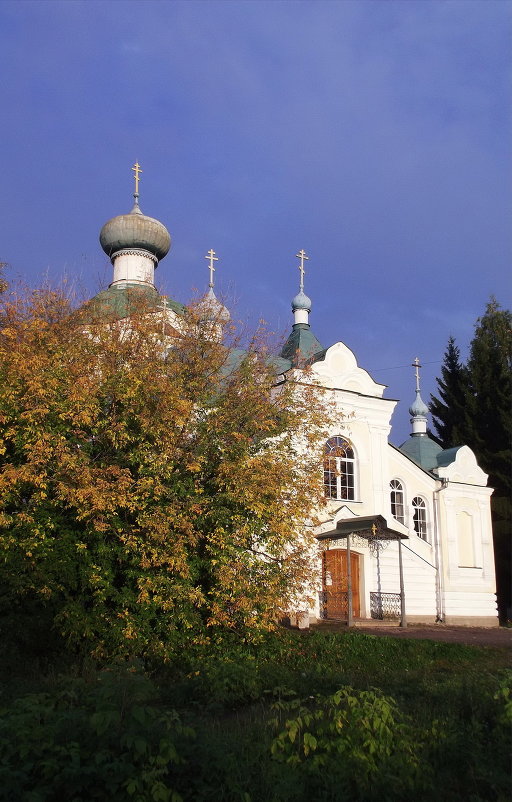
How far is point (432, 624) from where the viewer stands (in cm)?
2012

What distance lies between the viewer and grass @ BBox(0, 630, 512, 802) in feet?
12.9

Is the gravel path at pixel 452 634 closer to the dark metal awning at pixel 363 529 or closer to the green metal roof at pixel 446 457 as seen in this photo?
the dark metal awning at pixel 363 529

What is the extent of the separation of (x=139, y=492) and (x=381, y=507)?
1190 cm

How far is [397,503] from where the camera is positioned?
21844 millimetres

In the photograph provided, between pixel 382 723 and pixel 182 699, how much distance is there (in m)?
2.77

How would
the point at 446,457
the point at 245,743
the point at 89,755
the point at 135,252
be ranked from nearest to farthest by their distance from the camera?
the point at 89,755, the point at 245,743, the point at 135,252, the point at 446,457

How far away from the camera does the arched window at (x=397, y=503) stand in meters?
21.8

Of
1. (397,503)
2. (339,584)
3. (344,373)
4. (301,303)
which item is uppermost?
(301,303)

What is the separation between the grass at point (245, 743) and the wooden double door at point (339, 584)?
1088cm

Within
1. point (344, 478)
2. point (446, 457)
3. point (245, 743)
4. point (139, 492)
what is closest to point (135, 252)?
point (344, 478)

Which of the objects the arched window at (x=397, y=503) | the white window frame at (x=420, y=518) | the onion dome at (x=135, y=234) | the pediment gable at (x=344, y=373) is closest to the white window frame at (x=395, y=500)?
the arched window at (x=397, y=503)

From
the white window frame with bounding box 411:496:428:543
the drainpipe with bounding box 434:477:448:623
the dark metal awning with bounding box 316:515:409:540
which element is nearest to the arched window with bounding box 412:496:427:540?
the white window frame with bounding box 411:496:428:543

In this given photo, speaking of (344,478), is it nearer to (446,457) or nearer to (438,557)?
(438,557)

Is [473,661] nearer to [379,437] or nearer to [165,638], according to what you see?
[165,638]
